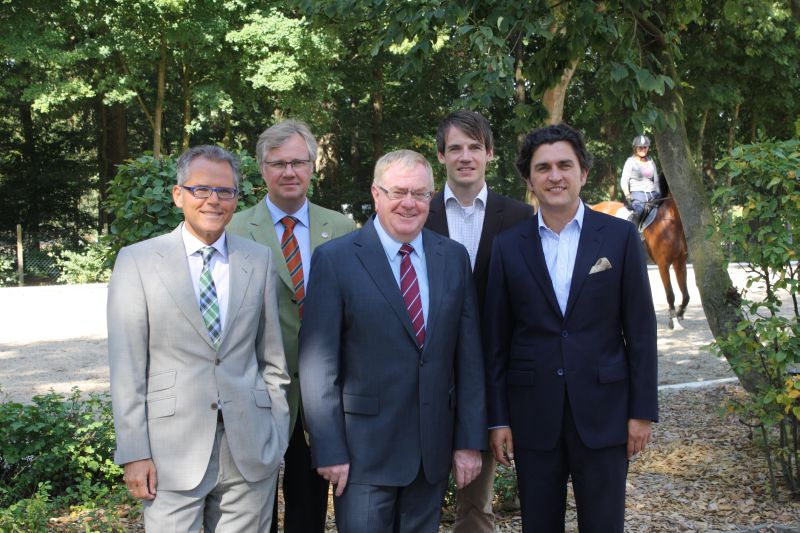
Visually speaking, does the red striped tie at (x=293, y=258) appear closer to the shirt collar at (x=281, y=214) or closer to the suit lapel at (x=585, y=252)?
the shirt collar at (x=281, y=214)

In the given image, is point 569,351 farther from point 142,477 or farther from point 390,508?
point 142,477

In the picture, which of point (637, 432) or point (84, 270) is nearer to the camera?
point (637, 432)

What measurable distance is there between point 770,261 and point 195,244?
357cm

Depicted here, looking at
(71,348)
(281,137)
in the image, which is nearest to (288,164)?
(281,137)

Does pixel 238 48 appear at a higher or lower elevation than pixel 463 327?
higher

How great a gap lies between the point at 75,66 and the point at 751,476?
23869 mm

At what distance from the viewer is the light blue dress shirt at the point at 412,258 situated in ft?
10.8

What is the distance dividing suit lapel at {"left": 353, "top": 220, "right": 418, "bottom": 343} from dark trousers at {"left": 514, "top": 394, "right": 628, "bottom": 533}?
0.79 m

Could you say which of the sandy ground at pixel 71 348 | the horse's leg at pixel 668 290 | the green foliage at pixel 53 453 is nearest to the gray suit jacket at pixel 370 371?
the green foliage at pixel 53 453

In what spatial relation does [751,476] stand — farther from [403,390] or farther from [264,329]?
[264,329]

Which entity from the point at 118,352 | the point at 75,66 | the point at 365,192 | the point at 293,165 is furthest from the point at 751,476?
the point at 365,192

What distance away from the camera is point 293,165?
370 centimetres

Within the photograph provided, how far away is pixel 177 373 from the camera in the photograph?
9.82 feet

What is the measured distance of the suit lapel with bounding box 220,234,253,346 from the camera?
308cm
